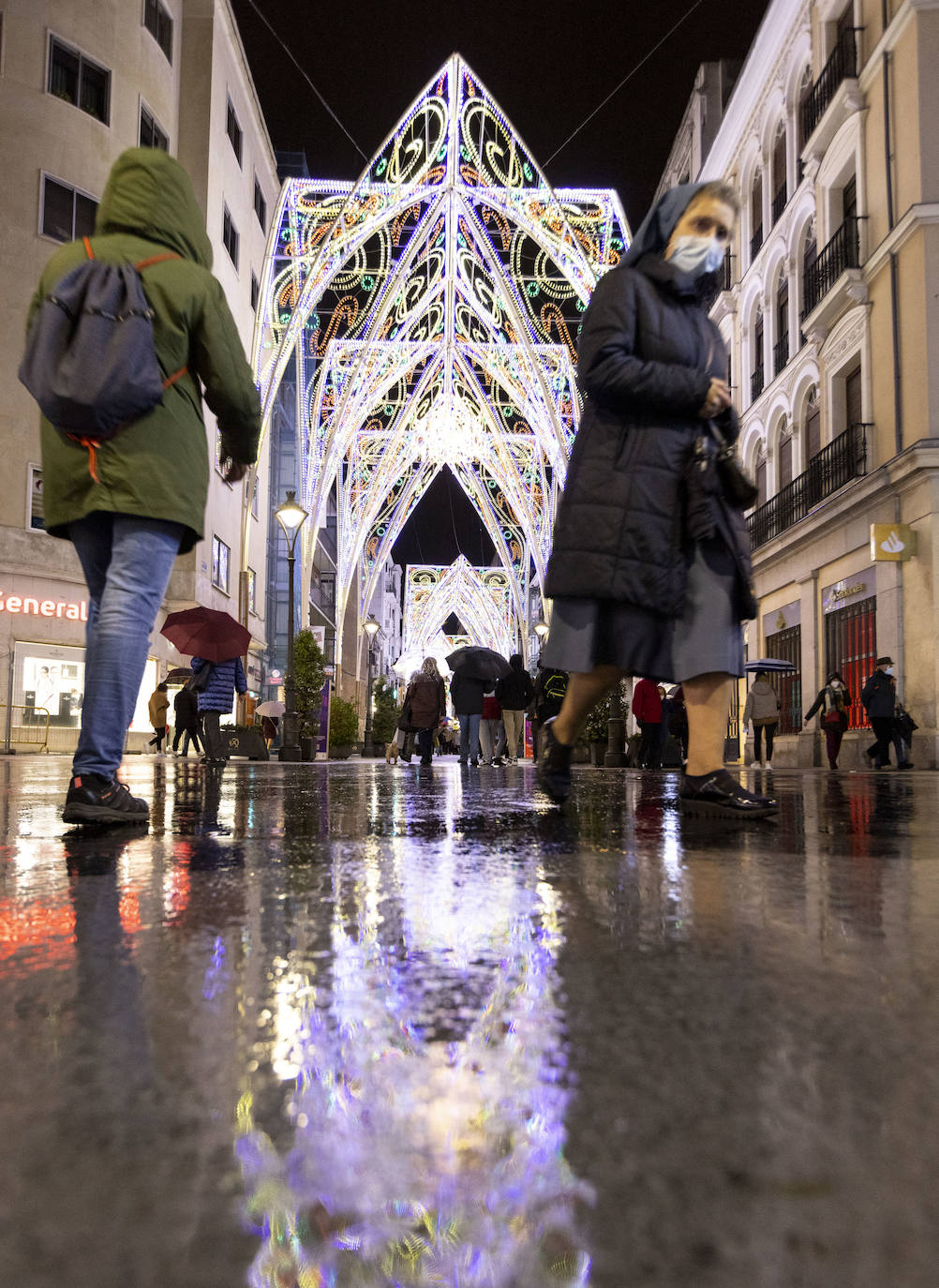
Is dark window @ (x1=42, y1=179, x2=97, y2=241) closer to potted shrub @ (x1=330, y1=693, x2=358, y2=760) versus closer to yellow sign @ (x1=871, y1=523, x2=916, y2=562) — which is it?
potted shrub @ (x1=330, y1=693, x2=358, y2=760)

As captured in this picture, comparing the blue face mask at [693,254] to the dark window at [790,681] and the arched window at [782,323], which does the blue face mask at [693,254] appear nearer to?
the dark window at [790,681]

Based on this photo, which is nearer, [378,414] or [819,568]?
[819,568]

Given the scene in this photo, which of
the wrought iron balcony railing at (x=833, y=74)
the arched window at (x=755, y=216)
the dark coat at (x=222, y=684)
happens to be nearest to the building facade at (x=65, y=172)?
the dark coat at (x=222, y=684)

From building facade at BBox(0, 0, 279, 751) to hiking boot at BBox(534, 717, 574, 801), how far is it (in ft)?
62.7

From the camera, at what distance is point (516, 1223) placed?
20.6 inches

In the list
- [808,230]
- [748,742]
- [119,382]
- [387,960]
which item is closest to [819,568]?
[748,742]

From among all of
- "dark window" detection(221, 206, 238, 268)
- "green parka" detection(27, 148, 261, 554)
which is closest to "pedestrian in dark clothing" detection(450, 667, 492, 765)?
"green parka" detection(27, 148, 261, 554)

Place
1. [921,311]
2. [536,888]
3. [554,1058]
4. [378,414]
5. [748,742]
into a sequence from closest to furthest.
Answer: [554,1058] < [536,888] < [921,311] < [748,742] < [378,414]

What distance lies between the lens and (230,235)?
30016mm

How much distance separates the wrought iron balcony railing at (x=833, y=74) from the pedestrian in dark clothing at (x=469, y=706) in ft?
43.7

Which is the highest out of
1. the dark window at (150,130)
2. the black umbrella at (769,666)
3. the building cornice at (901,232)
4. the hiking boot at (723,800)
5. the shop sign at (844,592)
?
the dark window at (150,130)

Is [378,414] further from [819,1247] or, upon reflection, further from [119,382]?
[819,1247]

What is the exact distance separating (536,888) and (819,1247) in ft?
4.01

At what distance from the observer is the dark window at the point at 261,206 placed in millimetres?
33719
